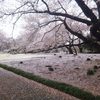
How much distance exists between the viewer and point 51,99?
13.2 feet

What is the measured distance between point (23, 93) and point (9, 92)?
49 centimetres

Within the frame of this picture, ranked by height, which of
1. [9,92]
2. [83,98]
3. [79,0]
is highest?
[79,0]

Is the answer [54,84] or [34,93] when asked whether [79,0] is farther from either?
[34,93]

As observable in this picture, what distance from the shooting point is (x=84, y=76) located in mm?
6074

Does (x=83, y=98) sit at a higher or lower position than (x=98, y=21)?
lower

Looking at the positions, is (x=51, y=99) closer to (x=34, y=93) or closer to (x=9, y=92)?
(x=34, y=93)

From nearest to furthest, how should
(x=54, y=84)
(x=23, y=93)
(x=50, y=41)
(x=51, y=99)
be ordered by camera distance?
(x=51, y=99)
(x=23, y=93)
(x=54, y=84)
(x=50, y=41)

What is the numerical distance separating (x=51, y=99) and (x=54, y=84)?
1.24 m

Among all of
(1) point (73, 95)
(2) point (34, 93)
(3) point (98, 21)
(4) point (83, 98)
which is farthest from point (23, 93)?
(3) point (98, 21)

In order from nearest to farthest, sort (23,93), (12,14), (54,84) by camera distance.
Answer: (23,93) < (54,84) < (12,14)

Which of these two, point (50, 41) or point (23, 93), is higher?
point (50, 41)

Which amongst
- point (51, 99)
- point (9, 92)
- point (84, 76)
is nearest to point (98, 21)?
point (84, 76)

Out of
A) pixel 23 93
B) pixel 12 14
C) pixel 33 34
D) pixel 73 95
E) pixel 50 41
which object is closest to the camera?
pixel 73 95

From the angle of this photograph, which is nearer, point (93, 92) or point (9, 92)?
point (93, 92)
